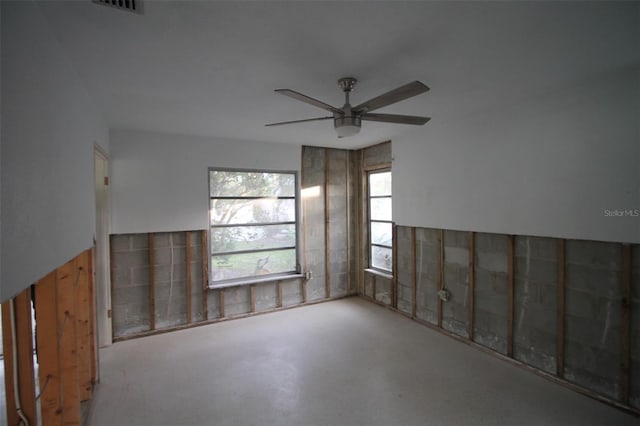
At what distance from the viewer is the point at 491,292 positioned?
366 cm

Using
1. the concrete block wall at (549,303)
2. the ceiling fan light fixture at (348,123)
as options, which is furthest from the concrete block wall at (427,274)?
the ceiling fan light fixture at (348,123)

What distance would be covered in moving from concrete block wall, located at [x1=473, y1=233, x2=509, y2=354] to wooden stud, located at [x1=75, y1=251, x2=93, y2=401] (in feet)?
13.4

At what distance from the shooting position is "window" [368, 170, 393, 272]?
533cm

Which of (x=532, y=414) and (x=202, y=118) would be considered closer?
(x=532, y=414)

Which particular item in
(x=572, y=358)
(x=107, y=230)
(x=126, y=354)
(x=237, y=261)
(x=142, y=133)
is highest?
(x=142, y=133)

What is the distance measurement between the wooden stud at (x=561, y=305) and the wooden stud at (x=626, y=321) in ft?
1.39

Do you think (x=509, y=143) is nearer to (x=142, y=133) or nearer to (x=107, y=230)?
(x=142, y=133)

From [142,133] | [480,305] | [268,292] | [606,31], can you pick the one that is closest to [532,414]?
[480,305]

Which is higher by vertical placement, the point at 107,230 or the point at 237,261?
the point at 107,230

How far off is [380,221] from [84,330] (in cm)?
424

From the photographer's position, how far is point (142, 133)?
166 inches

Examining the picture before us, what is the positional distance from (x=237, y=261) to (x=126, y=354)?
1.82 meters

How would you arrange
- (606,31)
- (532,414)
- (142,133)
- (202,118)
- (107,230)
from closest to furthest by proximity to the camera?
(606,31) → (532,414) → (202,118) → (107,230) → (142,133)

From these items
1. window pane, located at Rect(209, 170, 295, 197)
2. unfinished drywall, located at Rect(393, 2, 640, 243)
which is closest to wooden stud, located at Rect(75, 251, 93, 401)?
window pane, located at Rect(209, 170, 295, 197)
